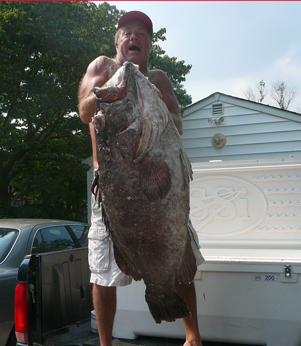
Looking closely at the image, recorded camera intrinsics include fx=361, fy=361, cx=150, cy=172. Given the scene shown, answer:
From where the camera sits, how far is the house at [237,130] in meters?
9.04

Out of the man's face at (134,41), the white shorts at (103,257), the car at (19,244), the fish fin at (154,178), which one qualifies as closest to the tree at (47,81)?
the car at (19,244)

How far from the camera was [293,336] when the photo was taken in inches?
84.6

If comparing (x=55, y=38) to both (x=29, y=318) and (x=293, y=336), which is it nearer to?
(x=29, y=318)

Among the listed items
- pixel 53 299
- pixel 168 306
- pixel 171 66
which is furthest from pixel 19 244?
pixel 171 66

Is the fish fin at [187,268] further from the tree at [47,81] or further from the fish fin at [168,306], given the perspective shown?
the tree at [47,81]

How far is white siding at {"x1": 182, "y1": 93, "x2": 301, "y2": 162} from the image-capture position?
903cm

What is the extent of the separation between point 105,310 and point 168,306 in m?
0.62

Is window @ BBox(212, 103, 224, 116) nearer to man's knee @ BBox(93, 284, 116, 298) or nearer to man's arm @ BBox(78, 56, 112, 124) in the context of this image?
man's arm @ BBox(78, 56, 112, 124)

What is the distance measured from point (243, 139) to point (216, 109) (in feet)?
3.69

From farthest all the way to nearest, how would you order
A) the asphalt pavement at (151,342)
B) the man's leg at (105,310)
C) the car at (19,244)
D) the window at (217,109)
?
1. the window at (217,109)
2. the car at (19,244)
3. the asphalt pavement at (151,342)
4. the man's leg at (105,310)

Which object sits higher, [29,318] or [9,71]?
[9,71]

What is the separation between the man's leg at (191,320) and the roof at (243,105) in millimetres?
7760

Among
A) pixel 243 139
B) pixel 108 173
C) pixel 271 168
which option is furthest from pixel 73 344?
pixel 243 139

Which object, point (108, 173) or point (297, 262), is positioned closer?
point (108, 173)
